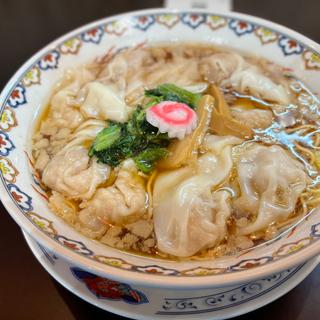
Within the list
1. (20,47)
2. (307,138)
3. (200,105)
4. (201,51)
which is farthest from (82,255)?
(20,47)

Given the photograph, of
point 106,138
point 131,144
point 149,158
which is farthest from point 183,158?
point 106,138

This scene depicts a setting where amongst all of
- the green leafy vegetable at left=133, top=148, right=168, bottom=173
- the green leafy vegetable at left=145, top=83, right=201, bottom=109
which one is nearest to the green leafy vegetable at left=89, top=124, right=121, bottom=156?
the green leafy vegetable at left=133, top=148, right=168, bottom=173

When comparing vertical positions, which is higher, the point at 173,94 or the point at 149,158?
the point at 173,94

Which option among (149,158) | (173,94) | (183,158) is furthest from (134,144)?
(173,94)

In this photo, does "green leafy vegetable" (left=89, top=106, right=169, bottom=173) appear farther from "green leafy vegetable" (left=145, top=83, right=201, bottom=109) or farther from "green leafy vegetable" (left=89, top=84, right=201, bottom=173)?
"green leafy vegetable" (left=145, top=83, right=201, bottom=109)

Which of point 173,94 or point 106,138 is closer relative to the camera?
point 106,138

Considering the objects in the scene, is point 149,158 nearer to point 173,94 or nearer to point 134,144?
point 134,144

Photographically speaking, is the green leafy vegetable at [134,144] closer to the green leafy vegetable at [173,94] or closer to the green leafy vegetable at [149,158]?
the green leafy vegetable at [149,158]
